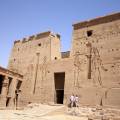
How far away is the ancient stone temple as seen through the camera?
19500mm

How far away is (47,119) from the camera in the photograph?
52.1 feet

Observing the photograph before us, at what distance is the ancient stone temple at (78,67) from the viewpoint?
1950 cm

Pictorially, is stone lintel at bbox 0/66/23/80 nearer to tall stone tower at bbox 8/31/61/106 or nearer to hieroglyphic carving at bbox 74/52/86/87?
tall stone tower at bbox 8/31/61/106

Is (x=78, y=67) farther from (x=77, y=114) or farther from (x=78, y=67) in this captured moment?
(x=77, y=114)

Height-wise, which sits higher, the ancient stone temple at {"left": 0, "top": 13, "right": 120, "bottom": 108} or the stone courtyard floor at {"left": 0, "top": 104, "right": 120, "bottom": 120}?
the ancient stone temple at {"left": 0, "top": 13, "right": 120, "bottom": 108}

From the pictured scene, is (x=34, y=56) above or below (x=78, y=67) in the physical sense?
above

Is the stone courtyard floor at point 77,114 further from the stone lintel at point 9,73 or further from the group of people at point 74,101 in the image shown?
the stone lintel at point 9,73

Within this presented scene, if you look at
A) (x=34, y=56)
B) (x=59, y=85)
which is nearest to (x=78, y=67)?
(x=59, y=85)

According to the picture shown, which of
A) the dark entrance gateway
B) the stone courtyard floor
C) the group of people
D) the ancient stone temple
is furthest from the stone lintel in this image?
the group of people

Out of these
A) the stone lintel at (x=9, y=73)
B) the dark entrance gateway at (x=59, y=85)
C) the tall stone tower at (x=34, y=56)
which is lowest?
the dark entrance gateway at (x=59, y=85)

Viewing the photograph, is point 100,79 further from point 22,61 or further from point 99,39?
point 22,61

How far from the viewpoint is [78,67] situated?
71.1ft

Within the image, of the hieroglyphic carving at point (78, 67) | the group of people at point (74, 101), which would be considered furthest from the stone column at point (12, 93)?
the group of people at point (74, 101)

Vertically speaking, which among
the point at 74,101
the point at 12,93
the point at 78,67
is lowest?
the point at 74,101
